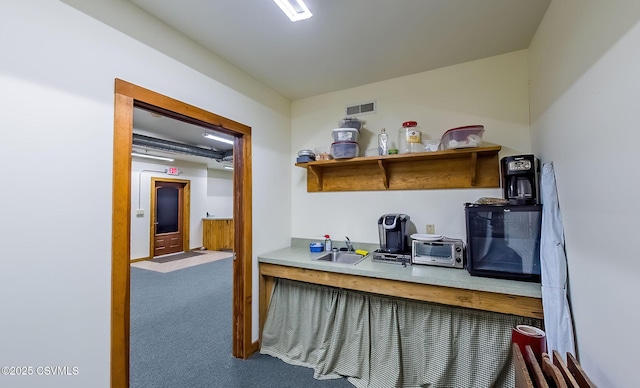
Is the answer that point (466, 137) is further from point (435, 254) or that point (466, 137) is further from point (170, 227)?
point (170, 227)

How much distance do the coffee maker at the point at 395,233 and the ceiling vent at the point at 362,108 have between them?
115 cm

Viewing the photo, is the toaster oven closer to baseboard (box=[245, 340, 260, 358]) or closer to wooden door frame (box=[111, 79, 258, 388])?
baseboard (box=[245, 340, 260, 358])

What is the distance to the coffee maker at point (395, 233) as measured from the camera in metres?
2.30

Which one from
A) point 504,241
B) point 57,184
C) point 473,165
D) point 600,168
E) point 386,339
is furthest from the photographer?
point 473,165

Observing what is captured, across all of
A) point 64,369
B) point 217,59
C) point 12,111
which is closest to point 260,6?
point 217,59

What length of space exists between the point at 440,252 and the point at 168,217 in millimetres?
7124

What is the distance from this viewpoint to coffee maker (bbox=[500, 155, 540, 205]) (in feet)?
5.80

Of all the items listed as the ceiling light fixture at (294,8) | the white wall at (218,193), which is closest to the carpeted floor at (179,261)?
the white wall at (218,193)

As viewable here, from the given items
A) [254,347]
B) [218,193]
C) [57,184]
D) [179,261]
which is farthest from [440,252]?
[218,193]

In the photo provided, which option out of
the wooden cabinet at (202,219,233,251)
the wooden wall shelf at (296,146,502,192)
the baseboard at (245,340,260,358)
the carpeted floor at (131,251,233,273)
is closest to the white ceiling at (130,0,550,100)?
the wooden wall shelf at (296,146,502,192)

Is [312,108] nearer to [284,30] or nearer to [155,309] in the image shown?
[284,30]

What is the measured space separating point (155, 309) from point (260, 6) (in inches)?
147

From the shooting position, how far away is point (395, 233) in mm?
2330

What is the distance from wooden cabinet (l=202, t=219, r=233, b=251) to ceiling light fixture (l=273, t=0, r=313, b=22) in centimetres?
688
